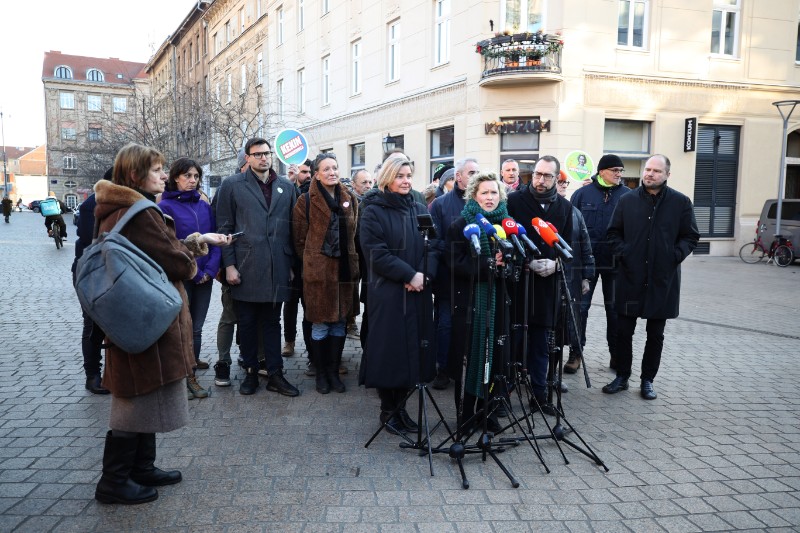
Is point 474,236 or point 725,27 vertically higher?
point 725,27

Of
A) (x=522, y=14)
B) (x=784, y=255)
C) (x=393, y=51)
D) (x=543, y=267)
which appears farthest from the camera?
(x=393, y=51)

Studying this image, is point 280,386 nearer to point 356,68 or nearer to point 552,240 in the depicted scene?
point 552,240

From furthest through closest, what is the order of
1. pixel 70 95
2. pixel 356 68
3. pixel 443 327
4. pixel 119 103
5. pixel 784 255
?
pixel 119 103
pixel 70 95
pixel 356 68
pixel 784 255
pixel 443 327

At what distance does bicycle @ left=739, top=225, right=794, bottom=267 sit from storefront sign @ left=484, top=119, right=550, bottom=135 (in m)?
7.28

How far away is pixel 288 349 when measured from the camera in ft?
22.8

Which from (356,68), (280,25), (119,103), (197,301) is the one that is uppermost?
(119,103)

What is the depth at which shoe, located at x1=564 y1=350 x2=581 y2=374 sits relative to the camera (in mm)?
6301

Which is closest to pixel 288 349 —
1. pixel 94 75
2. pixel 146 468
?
pixel 146 468

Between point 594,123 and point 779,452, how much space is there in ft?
48.3

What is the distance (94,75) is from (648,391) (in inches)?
3698

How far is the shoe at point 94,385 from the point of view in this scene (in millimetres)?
5324

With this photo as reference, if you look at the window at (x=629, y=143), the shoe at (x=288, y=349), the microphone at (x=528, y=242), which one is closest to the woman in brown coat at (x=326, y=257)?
the shoe at (x=288, y=349)

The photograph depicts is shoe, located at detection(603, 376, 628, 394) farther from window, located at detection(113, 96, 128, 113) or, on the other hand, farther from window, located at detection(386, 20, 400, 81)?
window, located at detection(113, 96, 128, 113)

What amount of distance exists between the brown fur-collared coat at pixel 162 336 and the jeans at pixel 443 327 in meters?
2.45
